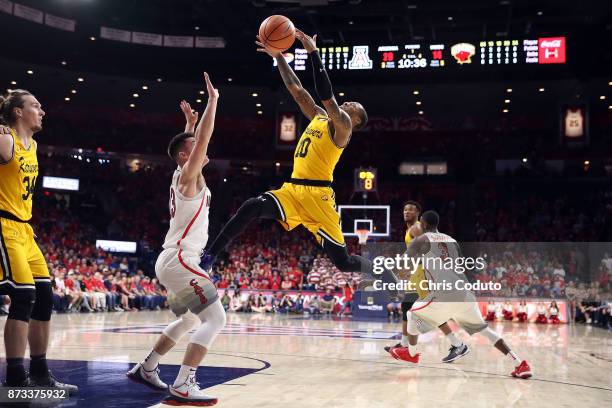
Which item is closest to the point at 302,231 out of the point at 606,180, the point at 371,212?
the point at 371,212

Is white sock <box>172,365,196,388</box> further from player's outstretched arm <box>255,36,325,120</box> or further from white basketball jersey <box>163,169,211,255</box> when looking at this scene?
player's outstretched arm <box>255,36,325,120</box>

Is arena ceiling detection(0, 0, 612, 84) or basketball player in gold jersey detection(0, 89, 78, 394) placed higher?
arena ceiling detection(0, 0, 612, 84)

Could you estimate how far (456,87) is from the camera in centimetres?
2520

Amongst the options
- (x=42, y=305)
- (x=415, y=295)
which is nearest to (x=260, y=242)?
(x=415, y=295)

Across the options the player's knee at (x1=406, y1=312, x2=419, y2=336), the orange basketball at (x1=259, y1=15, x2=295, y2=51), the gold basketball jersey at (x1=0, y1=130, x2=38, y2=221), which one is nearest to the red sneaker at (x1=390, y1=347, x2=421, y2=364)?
the player's knee at (x1=406, y1=312, x2=419, y2=336)

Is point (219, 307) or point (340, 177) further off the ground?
point (340, 177)

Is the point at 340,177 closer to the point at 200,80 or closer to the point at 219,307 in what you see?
the point at 200,80

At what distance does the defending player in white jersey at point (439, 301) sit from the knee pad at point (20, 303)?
12.6ft

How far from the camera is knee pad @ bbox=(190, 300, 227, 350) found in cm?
430

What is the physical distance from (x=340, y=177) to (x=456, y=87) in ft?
20.1

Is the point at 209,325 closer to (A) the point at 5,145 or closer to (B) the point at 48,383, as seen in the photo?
(B) the point at 48,383

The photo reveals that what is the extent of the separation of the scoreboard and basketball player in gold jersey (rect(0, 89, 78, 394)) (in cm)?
1580

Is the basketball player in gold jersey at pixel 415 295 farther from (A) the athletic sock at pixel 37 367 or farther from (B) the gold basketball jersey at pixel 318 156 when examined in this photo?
(A) the athletic sock at pixel 37 367

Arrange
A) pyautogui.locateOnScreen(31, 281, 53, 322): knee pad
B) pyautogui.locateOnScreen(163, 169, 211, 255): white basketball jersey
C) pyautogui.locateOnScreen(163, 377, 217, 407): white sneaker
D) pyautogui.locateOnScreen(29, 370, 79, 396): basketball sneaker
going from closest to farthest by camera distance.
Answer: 1. pyautogui.locateOnScreen(163, 377, 217, 407): white sneaker
2. pyautogui.locateOnScreen(163, 169, 211, 255): white basketball jersey
3. pyautogui.locateOnScreen(29, 370, 79, 396): basketball sneaker
4. pyautogui.locateOnScreen(31, 281, 53, 322): knee pad
